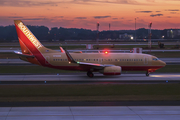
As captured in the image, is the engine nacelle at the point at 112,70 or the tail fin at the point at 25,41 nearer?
the engine nacelle at the point at 112,70

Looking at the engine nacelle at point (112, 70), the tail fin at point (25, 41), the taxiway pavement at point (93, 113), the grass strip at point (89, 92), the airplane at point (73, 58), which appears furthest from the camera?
the tail fin at point (25, 41)

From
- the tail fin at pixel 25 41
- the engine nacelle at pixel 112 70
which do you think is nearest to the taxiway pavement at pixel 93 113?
the engine nacelle at pixel 112 70

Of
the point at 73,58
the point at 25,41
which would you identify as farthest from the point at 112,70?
the point at 25,41

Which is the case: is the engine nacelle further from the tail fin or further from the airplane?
the tail fin

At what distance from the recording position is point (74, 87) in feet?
83.8

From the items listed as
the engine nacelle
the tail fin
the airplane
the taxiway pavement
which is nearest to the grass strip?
the taxiway pavement

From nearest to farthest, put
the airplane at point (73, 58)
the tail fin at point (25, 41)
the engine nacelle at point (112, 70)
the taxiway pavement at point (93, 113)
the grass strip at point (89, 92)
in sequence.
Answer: the taxiway pavement at point (93, 113)
the grass strip at point (89, 92)
the engine nacelle at point (112, 70)
the airplane at point (73, 58)
the tail fin at point (25, 41)

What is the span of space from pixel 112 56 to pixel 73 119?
20.1 m

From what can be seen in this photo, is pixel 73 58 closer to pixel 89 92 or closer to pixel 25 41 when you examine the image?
pixel 25 41

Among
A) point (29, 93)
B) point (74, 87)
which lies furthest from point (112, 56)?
point (29, 93)

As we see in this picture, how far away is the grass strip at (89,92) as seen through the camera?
66.6ft

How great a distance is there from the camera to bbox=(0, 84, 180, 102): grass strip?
20312 millimetres

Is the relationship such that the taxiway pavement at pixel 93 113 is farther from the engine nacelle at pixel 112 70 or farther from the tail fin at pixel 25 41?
the tail fin at pixel 25 41

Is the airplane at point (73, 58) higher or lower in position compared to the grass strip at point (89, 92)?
higher
